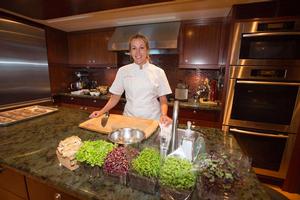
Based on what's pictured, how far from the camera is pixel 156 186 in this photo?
0.58 metres

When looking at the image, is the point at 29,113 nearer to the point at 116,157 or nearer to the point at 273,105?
the point at 116,157

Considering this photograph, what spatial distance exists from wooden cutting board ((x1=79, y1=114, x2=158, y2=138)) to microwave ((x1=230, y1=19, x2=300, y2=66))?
1.36 meters

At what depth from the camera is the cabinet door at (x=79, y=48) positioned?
3023 mm

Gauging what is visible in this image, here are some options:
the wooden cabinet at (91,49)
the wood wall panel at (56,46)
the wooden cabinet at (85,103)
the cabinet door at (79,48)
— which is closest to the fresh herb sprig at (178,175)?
the wooden cabinet at (85,103)

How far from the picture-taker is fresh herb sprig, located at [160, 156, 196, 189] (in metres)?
0.50

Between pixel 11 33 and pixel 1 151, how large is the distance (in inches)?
92.6

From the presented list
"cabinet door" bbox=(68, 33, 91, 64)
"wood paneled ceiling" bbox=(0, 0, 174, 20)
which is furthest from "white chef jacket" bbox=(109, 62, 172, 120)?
"cabinet door" bbox=(68, 33, 91, 64)

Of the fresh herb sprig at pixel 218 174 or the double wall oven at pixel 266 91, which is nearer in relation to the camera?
the fresh herb sprig at pixel 218 174

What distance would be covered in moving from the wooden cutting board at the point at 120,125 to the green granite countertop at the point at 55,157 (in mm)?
41

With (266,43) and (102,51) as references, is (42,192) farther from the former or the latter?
(102,51)

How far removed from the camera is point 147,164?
546mm

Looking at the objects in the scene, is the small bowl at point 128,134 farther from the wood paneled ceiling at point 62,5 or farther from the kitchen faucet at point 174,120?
the wood paneled ceiling at point 62,5

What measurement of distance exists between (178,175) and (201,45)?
2.21 m

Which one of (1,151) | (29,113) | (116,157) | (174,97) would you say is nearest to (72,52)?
(29,113)
